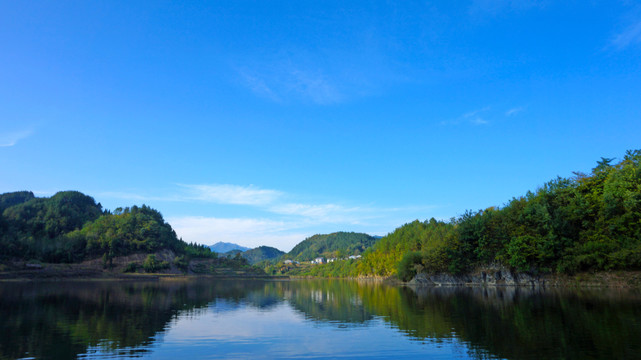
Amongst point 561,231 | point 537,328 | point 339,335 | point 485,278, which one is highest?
point 561,231

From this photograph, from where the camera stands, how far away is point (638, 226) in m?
58.8

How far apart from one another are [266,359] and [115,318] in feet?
64.0

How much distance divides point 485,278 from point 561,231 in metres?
19.8

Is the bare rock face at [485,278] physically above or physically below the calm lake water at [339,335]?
below

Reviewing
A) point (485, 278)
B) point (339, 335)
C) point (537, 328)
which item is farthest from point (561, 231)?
point (339, 335)

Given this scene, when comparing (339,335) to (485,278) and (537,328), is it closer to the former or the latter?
(537,328)

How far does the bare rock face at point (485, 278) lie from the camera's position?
237ft

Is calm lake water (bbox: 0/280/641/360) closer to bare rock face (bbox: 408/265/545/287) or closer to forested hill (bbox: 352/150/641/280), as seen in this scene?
forested hill (bbox: 352/150/641/280)

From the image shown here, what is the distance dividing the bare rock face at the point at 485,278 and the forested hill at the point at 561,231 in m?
1.52

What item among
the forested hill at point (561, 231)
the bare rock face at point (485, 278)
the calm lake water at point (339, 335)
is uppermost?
the forested hill at point (561, 231)

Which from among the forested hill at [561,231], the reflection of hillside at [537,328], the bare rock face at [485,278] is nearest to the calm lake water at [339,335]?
the reflection of hillside at [537,328]

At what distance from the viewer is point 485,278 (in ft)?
263

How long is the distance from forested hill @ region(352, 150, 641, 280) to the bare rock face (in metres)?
1.52

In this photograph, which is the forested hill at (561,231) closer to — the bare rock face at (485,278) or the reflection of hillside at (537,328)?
the bare rock face at (485,278)
